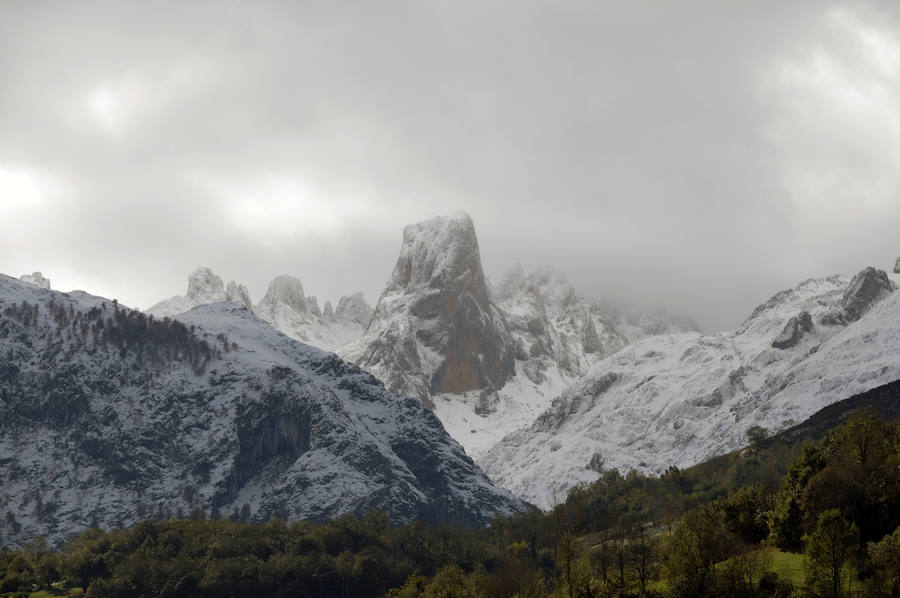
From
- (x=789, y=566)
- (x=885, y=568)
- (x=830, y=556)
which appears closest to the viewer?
(x=885, y=568)

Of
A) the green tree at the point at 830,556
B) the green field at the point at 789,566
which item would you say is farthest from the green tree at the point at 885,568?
the green field at the point at 789,566

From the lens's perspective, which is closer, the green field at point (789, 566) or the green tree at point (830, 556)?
the green tree at point (830, 556)

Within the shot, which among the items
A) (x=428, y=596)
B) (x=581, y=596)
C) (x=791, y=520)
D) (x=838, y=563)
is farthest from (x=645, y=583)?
(x=428, y=596)

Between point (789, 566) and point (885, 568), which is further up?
point (789, 566)

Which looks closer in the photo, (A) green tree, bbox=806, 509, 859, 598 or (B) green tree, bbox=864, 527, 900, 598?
(B) green tree, bbox=864, 527, 900, 598

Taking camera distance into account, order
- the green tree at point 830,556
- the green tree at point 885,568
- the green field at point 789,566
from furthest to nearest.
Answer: the green field at point 789,566, the green tree at point 830,556, the green tree at point 885,568

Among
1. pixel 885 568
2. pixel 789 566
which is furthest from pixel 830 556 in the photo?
pixel 789 566

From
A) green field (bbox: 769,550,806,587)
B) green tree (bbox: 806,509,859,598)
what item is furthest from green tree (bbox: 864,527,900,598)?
green field (bbox: 769,550,806,587)

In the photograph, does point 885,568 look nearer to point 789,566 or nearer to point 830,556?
point 830,556

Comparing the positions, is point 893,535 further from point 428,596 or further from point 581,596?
point 428,596

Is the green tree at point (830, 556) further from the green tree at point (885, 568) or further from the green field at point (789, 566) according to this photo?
the green field at point (789, 566)

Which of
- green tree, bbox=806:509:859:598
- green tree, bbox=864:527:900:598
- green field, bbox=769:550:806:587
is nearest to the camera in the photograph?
green tree, bbox=864:527:900:598

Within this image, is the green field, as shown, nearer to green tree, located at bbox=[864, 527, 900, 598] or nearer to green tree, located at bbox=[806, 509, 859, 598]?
green tree, located at bbox=[806, 509, 859, 598]

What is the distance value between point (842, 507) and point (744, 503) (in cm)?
2335
